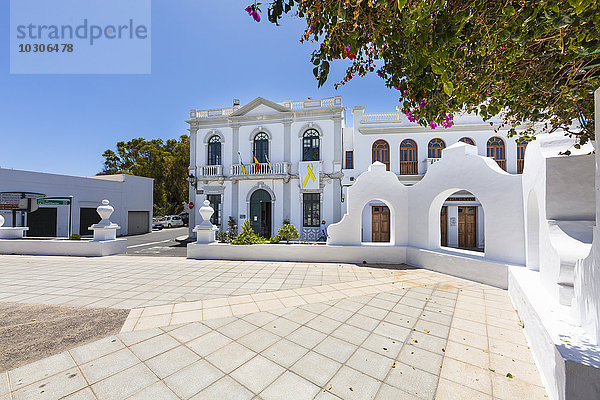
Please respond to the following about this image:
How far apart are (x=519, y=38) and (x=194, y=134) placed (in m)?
18.0

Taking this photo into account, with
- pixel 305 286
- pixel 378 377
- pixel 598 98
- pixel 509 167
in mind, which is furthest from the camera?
pixel 509 167

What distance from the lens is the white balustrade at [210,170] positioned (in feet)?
52.8

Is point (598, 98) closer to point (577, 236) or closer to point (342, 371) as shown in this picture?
point (577, 236)

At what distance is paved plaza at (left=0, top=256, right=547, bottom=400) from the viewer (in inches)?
98.4

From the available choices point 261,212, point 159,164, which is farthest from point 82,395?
point 159,164

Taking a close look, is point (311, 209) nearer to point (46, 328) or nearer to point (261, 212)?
point (261, 212)

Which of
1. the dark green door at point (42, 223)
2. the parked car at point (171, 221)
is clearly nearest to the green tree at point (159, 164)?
the parked car at point (171, 221)

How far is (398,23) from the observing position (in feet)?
8.27

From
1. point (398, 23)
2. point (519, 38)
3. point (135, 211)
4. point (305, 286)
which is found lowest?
point (305, 286)

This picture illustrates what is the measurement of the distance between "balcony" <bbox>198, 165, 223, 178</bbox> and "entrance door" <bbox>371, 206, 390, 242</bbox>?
10.4 m

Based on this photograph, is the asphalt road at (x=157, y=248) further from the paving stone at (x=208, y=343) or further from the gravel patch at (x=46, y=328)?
the paving stone at (x=208, y=343)

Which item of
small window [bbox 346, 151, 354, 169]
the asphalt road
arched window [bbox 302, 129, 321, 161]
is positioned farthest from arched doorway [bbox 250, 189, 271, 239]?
small window [bbox 346, 151, 354, 169]

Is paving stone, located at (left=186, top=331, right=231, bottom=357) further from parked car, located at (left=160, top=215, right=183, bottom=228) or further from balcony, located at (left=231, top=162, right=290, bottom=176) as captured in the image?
parked car, located at (left=160, top=215, right=183, bottom=228)

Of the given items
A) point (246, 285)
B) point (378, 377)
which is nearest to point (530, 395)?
point (378, 377)
